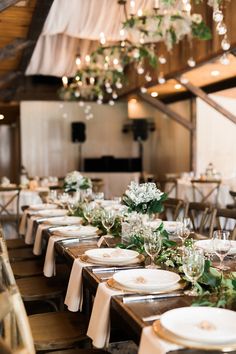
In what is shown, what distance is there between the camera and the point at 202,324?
1743mm

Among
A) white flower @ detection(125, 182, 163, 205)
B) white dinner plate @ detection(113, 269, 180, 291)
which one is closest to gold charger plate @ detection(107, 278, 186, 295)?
white dinner plate @ detection(113, 269, 180, 291)

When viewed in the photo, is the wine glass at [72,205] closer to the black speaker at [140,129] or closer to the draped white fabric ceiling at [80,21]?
the draped white fabric ceiling at [80,21]

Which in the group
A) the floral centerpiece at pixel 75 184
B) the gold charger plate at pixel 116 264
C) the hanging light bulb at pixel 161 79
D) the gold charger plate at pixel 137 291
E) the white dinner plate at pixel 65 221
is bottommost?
the gold charger plate at pixel 137 291

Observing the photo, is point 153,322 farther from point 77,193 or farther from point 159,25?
point 159,25

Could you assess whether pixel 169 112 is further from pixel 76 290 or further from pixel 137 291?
pixel 137 291

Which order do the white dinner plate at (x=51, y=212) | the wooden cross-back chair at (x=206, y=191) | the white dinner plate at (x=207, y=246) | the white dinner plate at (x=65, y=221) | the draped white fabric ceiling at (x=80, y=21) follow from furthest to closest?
the wooden cross-back chair at (x=206, y=191)
the draped white fabric ceiling at (x=80, y=21)
the white dinner plate at (x=51, y=212)
the white dinner plate at (x=65, y=221)
the white dinner plate at (x=207, y=246)

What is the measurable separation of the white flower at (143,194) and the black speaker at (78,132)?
11.4m

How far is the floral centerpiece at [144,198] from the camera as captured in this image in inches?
122

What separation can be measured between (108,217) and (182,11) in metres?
3.50

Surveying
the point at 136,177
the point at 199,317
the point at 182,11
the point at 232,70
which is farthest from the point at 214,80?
the point at 199,317

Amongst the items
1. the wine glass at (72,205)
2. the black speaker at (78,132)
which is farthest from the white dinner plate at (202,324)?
the black speaker at (78,132)

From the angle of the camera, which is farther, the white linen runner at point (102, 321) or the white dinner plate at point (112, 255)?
A: the white dinner plate at point (112, 255)

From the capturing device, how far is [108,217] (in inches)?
139

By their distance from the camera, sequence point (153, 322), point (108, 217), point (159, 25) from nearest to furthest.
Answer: point (153, 322) < point (108, 217) < point (159, 25)
